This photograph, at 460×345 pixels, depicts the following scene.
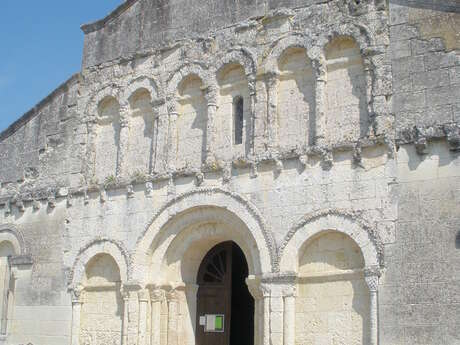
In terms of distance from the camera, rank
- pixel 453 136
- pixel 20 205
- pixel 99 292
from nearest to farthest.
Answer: pixel 453 136, pixel 99 292, pixel 20 205

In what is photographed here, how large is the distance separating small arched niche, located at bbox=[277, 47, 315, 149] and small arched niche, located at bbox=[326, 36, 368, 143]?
0.35 meters

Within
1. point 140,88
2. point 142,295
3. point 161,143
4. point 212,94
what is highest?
point 140,88

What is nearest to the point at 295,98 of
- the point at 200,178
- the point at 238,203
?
the point at 238,203

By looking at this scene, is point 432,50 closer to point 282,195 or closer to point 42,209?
point 282,195

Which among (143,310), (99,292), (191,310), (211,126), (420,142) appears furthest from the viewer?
(99,292)

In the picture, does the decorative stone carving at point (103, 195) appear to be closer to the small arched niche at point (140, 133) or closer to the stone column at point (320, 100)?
the small arched niche at point (140, 133)

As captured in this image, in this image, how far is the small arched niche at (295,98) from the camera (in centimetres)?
1180

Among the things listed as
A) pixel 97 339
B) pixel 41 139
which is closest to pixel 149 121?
pixel 41 139

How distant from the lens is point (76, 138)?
14664 millimetres

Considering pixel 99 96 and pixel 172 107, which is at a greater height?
pixel 99 96

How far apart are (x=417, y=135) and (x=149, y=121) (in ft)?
18.5

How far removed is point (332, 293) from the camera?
10953mm

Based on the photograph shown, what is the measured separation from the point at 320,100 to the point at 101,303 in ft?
19.2

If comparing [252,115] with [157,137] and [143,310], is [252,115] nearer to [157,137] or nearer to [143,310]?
[157,137]
